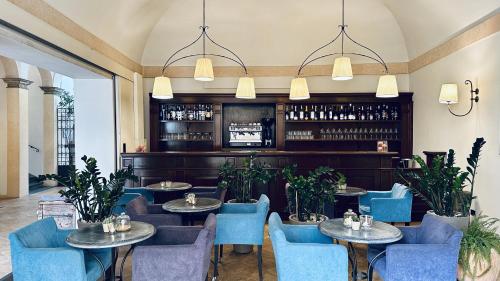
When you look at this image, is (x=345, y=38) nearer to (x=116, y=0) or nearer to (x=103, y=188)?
(x=116, y=0)

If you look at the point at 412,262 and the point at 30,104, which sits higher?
the point at 30,104

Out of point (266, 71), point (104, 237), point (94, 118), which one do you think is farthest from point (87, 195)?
point (266, 71)

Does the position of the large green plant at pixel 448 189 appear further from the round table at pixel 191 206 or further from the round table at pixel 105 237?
the round table at pixel 105 237

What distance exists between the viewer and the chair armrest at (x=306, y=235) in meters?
3.43

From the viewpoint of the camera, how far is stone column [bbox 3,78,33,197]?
8.88m

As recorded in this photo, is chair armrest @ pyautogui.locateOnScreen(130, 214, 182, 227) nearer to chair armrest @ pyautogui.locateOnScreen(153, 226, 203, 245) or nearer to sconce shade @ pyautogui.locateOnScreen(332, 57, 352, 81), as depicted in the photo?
chair armrest @ pyautogui.locateOnScreen(153, 226, 203, 245)

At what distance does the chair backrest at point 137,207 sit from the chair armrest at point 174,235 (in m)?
0.70

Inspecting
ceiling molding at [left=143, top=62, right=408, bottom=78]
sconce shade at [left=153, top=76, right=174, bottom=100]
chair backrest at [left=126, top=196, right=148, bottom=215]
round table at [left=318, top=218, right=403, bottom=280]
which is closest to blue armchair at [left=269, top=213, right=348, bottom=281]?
round table at [left=318, top=218, right=403, bottom=280]

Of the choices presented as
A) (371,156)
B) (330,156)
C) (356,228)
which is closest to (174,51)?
(330,156)

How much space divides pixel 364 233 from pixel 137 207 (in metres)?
2.53

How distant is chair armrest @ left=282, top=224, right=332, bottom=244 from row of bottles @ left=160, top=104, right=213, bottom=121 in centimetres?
549

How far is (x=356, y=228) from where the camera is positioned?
3.33m

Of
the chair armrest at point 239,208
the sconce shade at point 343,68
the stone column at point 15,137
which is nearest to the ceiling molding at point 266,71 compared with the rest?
the sconce shade at point 343,68

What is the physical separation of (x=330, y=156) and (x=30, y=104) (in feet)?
32.0
